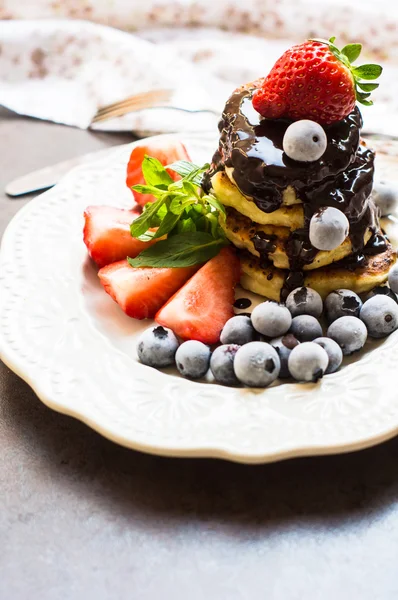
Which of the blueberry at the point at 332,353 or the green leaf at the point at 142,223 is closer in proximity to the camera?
the blueberry at the point at 332,353

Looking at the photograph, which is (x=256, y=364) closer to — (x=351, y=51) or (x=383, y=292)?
(x=383, y=292)

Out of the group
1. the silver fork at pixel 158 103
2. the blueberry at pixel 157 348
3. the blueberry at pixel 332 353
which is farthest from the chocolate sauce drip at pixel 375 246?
the silver fork at pixel 158 103

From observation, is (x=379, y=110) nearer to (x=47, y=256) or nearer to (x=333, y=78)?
(x=333, y=78)

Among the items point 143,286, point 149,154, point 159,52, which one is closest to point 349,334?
point 143,286

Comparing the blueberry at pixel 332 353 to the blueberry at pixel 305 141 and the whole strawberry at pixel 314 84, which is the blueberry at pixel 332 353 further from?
the whole strawberry at pixel 314 84

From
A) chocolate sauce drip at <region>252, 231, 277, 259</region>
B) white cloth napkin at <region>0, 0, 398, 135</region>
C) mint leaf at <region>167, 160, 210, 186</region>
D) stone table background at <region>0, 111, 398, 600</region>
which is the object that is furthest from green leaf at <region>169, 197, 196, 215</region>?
white cloth napkin at <region>0, 0, 398, 135</region>

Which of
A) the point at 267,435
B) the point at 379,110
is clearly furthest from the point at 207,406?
the point at 379,110
